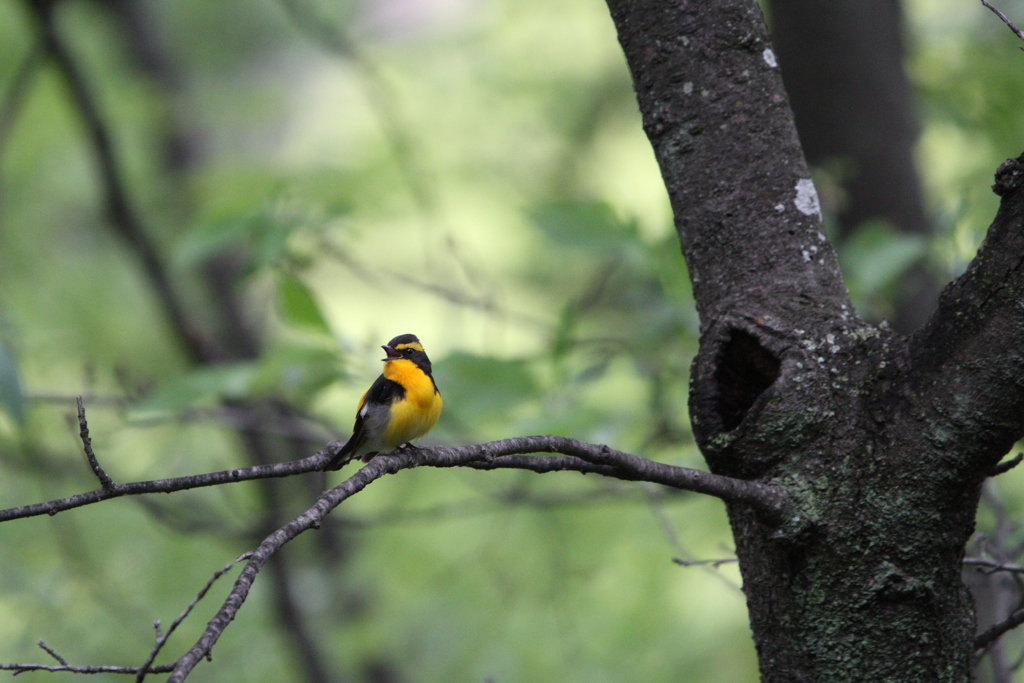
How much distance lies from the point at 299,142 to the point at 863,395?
8.65 metres

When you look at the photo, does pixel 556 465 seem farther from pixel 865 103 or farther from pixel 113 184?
pixel 113 184

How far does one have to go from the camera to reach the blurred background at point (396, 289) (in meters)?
4.13

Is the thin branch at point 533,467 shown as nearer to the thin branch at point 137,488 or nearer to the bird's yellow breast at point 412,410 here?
the thin branch at point 137,488

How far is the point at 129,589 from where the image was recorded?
7367 mm

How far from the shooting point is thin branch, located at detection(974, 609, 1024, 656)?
2096 mm

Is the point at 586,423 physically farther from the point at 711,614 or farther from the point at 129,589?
the point at 129,589

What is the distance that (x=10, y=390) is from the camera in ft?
7.17

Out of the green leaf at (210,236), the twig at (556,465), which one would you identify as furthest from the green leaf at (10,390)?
the green leaf at (210,236)

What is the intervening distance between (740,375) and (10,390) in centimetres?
201

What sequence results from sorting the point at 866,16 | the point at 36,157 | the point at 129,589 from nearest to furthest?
1. the point at 866,16
2. the point at 36,157
3. the point at 129,589

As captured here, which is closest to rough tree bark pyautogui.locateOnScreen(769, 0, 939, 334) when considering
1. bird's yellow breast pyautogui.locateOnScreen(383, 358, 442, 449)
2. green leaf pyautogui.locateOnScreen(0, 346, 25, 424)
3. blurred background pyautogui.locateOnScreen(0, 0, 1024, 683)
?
blurred background pyautogui.locateOnScreen(0, 0, 1024, 683)

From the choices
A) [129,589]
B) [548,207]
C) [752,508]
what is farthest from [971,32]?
[129,589]

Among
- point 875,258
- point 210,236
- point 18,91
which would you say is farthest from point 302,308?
point 18,91

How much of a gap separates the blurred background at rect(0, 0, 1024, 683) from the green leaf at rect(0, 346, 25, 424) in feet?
4.37
